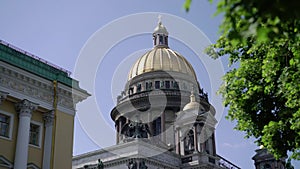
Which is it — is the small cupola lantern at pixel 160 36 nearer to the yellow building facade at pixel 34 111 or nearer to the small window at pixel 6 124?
the yellow building facade at pixel 34 111

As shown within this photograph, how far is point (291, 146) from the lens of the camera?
44.0ft

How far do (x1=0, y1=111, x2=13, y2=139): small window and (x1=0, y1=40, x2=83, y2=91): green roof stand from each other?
2409 mm

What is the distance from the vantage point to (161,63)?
5772 centimetres

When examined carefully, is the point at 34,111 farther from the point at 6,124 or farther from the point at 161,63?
the point at 161,63

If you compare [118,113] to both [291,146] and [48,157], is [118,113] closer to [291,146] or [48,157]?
[48,157]

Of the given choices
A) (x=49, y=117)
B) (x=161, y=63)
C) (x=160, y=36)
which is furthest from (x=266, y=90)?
(x=160, y=36)

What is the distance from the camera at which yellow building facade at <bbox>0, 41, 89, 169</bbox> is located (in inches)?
776

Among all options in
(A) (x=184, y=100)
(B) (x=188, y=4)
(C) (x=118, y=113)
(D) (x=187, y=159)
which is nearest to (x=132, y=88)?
(C) (x=118, y=113)

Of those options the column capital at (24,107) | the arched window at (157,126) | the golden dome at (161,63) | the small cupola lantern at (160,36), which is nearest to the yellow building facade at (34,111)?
the column capital at (24,107)

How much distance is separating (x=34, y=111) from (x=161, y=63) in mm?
37347

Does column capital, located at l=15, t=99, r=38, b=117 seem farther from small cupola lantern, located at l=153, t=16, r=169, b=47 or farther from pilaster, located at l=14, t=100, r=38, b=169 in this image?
small cupola lantern, located at l=153, t=16, r=169, b=47

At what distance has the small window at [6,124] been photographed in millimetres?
19702

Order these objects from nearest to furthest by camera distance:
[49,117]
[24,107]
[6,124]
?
[6,124], [24,107], [49,117]

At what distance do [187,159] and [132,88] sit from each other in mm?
14125
